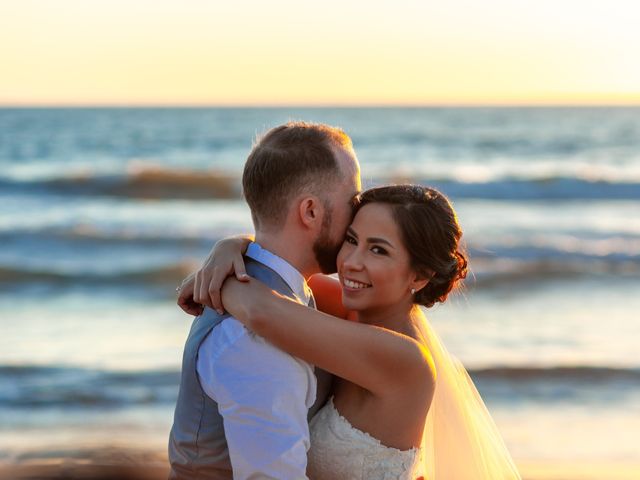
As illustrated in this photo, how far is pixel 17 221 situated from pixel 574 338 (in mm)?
10441

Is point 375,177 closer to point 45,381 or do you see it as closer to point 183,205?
point 183,205

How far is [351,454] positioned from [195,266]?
391 inches

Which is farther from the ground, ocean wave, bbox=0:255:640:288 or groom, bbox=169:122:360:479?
groom, bbox=169:122:360:479

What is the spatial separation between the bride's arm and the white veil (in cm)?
63

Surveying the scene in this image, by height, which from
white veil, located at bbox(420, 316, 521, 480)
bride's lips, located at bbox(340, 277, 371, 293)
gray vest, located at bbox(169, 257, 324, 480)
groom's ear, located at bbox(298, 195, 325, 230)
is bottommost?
white veil, located at bbox(420, 316, 521, 480)

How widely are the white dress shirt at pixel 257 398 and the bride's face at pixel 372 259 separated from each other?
37 centimetres

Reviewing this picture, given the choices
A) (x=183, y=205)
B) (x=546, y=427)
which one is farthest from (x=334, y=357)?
(x=183, y=205)

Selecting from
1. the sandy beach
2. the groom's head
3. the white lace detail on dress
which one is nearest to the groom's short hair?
the groom's head

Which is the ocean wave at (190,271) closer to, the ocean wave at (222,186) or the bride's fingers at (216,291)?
the ocean wave at (222,186)

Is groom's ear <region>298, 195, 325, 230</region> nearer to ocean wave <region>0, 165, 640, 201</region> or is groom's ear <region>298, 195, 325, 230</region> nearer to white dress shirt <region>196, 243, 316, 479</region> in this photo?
white dress shirt <region>196, 243, 316, 479</region>

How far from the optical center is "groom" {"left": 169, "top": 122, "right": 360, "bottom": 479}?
8.45 ft

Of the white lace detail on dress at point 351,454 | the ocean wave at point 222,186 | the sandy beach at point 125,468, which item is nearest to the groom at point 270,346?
the white lace detail on dress at point 351,454

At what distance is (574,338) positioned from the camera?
852 cm

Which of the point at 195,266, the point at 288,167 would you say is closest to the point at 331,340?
the point at 288,167
